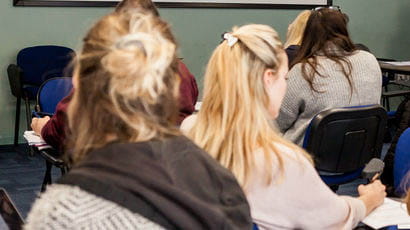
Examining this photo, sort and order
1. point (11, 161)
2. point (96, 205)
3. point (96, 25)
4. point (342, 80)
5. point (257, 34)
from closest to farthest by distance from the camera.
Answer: point (96, 205), point (96, 25), point (257, 34), point (342, 80), point (11, 161)

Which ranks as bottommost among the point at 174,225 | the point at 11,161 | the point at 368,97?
the point at 11,161

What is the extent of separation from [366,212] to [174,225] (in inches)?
43.7

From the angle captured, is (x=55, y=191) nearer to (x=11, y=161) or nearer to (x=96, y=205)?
(x=96, y=205)

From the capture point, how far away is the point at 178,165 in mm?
1062

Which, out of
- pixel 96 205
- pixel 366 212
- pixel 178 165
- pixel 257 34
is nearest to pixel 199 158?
pixel 178 165

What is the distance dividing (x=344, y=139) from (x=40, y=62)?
10.3ft

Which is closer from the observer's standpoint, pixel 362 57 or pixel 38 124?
pixel 38 124

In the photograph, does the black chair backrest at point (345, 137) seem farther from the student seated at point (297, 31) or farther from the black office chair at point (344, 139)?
the student seated at point (297, 31)

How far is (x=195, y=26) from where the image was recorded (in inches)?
239

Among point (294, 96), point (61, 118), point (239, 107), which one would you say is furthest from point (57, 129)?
point (239, 107)

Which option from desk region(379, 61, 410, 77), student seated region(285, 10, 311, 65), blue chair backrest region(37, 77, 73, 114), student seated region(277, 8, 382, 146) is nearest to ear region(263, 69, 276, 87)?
student seated region(277, 8, 382, 146)

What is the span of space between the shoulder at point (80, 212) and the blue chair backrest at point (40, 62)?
4343mm

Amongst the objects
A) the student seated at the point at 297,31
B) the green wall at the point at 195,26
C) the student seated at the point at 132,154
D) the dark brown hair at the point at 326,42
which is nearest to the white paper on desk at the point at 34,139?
the dark brown hair at the point at 326,42

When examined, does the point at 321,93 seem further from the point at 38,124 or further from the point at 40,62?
the point at 40,62
